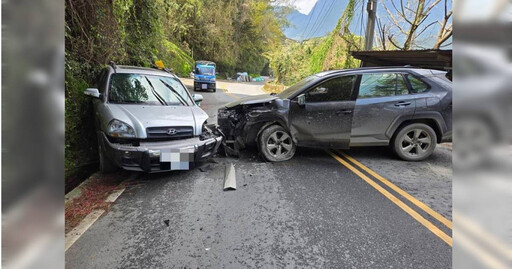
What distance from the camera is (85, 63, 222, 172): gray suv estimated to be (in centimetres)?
431

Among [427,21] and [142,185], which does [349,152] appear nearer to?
[142,185]

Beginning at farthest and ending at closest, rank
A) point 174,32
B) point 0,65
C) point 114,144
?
point 174,32 → point 114,144 → point 0,65

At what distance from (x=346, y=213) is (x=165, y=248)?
7.04 feet

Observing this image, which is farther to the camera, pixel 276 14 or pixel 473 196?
pixel 276 14

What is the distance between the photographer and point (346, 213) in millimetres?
3738

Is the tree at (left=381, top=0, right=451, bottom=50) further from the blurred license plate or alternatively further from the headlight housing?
the headlight housing

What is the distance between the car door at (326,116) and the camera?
561 cm

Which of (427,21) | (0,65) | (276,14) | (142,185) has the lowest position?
(142,185)

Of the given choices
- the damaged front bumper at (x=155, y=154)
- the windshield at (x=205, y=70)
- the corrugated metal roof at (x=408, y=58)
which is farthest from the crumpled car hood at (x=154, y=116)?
the windshield at (x=205, y=70)

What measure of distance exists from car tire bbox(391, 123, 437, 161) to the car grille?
3885 millimetres

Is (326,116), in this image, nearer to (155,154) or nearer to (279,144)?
(279,144)

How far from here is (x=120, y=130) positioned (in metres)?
4.42

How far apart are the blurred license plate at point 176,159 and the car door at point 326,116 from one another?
2.05 meters

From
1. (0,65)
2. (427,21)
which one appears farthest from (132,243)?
(427,21)
